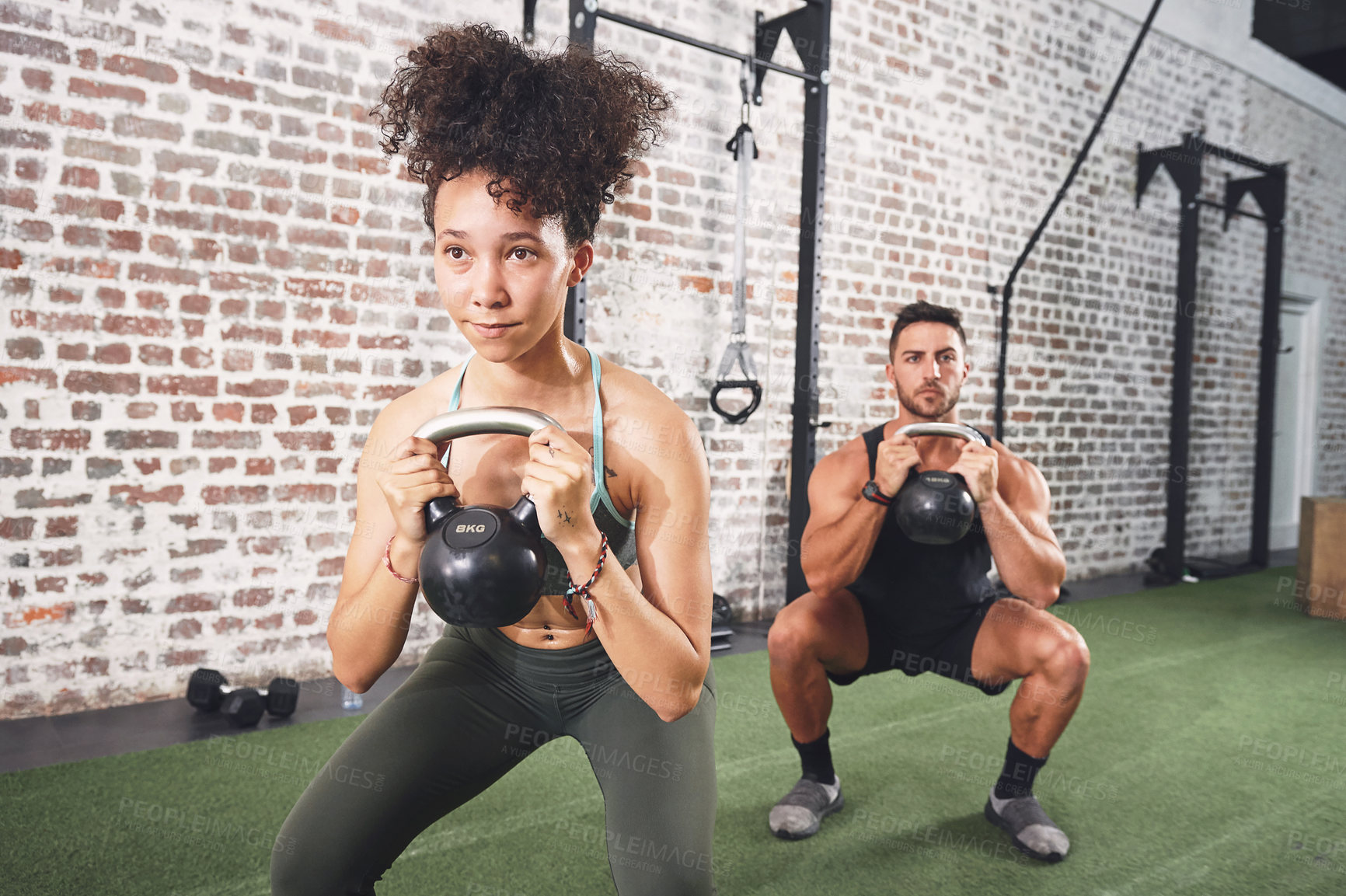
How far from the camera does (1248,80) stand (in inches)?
261

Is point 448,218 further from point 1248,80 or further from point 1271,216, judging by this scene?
point 1248,80

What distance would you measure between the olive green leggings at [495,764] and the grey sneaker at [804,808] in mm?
872

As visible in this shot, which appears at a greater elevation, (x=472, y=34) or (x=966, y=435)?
(x=472, y=34)

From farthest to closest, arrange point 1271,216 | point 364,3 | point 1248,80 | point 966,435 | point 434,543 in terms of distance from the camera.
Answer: point 1248,80 < point 1271,216 < point 364,3 < point 966,435 < point 434,543

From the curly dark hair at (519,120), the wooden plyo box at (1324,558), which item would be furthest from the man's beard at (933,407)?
the wooden plyo box at (1324,558)

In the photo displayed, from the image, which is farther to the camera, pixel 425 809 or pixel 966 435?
pixel 966 435

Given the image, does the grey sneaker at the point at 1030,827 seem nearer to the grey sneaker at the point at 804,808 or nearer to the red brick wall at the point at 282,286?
the grey sneaker at the point at 804,808

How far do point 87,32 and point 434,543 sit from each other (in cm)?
260

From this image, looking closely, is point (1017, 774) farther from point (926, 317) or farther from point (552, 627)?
point (552, 627)

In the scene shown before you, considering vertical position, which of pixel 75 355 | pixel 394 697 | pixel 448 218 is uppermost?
pixel 448 218

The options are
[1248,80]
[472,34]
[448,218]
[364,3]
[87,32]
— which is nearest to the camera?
[448,218]

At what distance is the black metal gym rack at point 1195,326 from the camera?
550 cm

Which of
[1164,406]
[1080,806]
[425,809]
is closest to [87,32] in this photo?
[425,809]

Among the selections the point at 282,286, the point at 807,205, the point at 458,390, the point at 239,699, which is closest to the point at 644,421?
the point at 458,390
